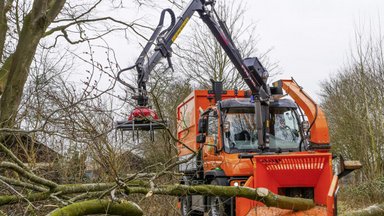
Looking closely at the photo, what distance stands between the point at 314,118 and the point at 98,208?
16.0 ft

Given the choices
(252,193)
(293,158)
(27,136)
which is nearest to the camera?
(252,193)

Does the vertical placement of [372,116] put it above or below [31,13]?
below

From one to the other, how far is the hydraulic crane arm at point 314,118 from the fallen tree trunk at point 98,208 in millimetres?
4232

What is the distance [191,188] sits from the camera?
237 inches

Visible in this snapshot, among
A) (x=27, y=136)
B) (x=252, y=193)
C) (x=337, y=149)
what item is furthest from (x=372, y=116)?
(x=27, y=136)

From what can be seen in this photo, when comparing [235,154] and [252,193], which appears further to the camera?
[235,154]

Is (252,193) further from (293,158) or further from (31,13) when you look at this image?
(31,13)

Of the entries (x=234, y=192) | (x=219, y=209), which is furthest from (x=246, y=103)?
(x=234, y=192)

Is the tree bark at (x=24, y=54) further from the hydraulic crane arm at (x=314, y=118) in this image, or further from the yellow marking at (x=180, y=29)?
the hydraulic crane arm at (x=314, y=118)

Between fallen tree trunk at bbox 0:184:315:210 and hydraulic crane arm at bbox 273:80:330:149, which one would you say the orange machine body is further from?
fallen tree trunk at bbox 0:184:315:210

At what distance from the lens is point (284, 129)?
9.18m

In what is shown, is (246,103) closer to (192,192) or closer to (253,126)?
(253,126)

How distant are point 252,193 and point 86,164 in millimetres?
2592

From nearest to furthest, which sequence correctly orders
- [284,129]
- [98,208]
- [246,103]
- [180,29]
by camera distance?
1. [98,208]
2. [284,129]
3. [246,103]
4. [180,29]
